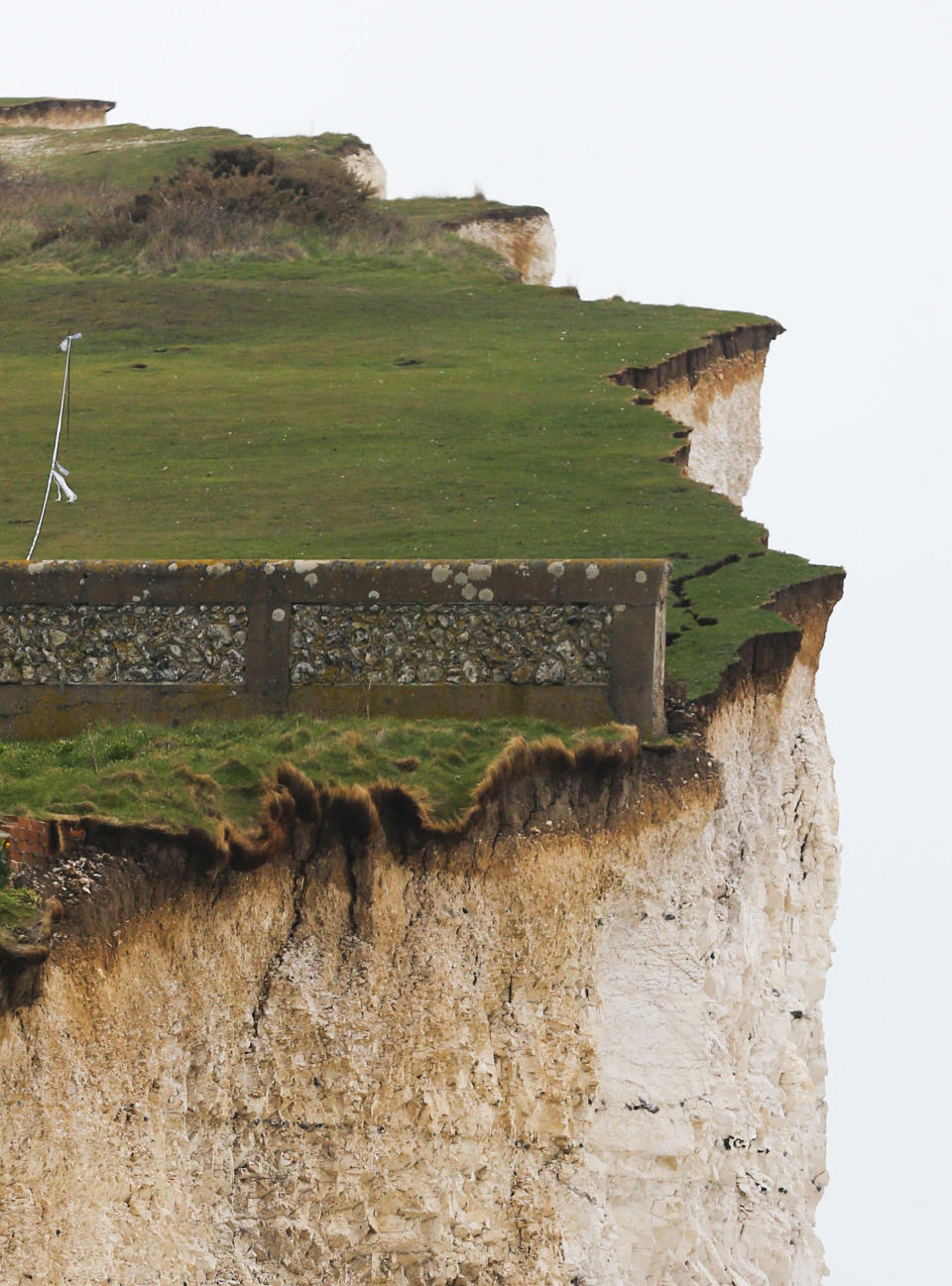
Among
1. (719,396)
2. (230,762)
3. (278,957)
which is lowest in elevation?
(278,957)

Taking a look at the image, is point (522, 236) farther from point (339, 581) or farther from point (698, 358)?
point (339, 581)

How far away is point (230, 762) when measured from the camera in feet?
43.3

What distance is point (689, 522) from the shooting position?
21.9 meters

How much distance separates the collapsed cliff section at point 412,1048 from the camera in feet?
36.8

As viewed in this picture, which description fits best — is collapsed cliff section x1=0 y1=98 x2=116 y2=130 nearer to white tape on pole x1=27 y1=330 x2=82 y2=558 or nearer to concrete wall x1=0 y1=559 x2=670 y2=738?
white tape on pole x1=27 y1=330 x2=82 y2=558

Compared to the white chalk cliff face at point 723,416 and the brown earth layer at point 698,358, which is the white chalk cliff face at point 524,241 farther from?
the white chalk cliff face at point 723,416

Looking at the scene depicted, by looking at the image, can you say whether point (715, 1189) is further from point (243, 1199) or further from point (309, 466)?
point (309, 466)

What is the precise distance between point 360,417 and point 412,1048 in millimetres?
14935

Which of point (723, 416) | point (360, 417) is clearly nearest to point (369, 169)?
point (723, 416)

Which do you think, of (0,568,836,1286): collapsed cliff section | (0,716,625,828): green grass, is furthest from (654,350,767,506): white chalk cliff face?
(0,716,625,828): green grass

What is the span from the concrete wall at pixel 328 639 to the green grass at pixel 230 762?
30 cm

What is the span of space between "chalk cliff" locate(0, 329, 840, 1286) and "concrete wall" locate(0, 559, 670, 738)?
87 cm

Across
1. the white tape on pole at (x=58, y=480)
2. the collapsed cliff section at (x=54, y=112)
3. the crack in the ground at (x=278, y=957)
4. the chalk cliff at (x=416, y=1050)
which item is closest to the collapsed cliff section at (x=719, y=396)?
the white tape on pole at (x=58, y=480)

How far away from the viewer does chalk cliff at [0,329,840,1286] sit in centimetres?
1120
